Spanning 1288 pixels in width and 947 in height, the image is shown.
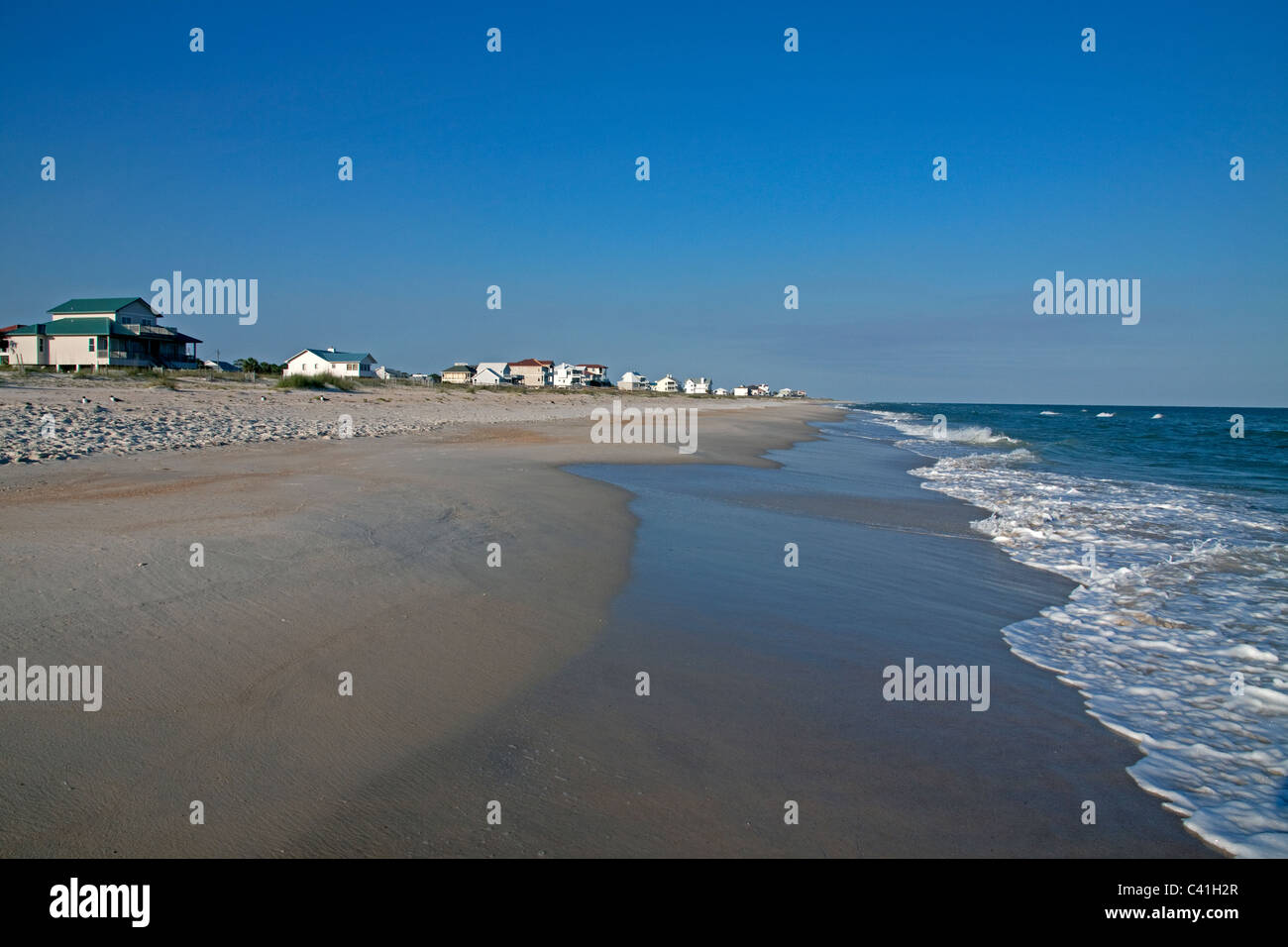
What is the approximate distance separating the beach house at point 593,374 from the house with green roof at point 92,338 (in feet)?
255

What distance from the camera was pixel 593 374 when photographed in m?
138

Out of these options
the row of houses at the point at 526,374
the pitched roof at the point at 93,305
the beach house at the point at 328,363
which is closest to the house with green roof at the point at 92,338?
the pitched roof at the point at 93,305

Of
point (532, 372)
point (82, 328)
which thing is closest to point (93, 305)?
point (82, 328)

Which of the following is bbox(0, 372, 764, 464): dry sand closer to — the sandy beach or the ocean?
the sandy beach

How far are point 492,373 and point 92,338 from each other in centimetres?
6780

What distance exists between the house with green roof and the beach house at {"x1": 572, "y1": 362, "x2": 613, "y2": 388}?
77.8m

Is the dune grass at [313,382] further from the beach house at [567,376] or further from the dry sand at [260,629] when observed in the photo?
the beach house at [567,376]

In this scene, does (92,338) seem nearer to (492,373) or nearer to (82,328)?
(82,328)

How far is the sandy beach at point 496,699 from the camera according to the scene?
9.66 feet

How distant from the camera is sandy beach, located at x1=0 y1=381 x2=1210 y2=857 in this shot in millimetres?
2943

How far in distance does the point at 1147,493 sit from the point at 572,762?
16464 mm

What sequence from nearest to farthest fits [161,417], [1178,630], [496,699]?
1. [496,699]
2. [1178,630]
3. [161,417]

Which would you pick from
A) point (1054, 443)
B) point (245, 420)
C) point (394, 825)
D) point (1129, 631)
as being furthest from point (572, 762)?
point (1054, 443)

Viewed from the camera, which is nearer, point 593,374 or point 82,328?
point 82,328
